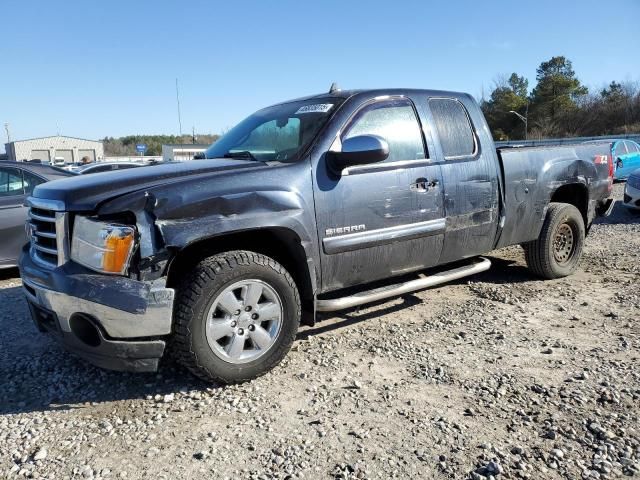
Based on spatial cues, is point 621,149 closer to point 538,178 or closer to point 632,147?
point 632,147

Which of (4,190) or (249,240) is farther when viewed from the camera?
(4,190)

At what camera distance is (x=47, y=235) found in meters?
3.09

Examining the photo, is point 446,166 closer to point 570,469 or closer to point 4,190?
point 570,469

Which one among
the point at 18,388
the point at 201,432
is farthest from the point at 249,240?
the point at 18,388

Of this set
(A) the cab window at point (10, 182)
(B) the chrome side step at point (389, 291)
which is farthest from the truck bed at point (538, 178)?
(A) the cab window at point (10, 182)

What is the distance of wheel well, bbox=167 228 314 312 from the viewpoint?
3078mm

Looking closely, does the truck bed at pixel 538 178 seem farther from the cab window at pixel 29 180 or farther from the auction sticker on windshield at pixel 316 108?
the cab window at pixel 29 180

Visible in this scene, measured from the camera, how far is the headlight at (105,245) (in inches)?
108

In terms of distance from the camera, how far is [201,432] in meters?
2.68

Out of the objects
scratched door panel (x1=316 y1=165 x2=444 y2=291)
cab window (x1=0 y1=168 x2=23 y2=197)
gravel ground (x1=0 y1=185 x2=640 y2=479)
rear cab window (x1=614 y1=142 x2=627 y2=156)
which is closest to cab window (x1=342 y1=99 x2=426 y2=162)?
scratched door panel (x1=316 y1=165 x2=444 y2=291)

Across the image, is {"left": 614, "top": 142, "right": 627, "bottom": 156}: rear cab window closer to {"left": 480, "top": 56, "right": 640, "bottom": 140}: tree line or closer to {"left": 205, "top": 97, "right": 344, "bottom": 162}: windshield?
{"left": 205, "top": 97, "right": 344, "bottom": 162}: windshield

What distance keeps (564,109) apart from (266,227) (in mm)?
62785

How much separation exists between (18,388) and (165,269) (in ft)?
4.68

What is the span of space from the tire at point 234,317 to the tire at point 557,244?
315 cm
